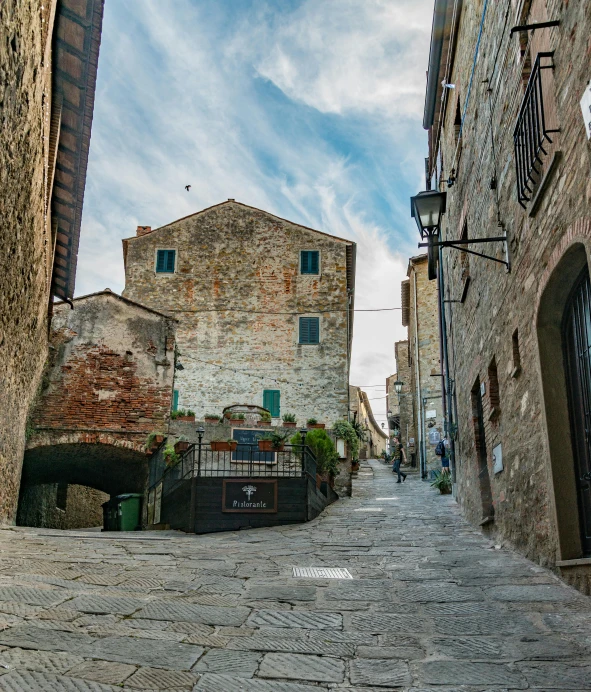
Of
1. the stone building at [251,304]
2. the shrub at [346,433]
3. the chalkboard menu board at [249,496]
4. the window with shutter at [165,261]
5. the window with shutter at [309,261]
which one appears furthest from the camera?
the window with shutter at [165,261]

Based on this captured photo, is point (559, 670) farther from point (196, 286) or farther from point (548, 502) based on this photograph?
point (196, 286)

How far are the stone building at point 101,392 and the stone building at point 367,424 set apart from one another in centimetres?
2279

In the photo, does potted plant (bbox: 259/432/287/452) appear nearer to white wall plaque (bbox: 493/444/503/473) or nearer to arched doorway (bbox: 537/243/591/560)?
white wall plaque (bbox: 493/444/503/473)

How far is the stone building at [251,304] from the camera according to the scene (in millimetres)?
22500

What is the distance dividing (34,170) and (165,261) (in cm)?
1523

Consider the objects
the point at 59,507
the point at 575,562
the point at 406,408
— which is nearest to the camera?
the point at 575,562

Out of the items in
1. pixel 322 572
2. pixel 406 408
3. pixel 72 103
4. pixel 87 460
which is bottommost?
pixel 322 572

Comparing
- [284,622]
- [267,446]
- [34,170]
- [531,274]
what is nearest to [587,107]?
[531,274]

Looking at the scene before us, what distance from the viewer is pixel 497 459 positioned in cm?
809

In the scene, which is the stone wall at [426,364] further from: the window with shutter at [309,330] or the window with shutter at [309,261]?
the window with shutter at [309,330]

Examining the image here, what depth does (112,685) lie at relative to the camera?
2986mm

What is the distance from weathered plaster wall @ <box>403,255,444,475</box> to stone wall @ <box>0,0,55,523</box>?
16052 millimetres

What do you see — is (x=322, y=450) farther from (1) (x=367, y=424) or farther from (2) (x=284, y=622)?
(1) (x=367, y=424)

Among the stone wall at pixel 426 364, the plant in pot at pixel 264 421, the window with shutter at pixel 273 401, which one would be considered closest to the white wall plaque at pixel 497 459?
the plant in pot at pixel 264 421
